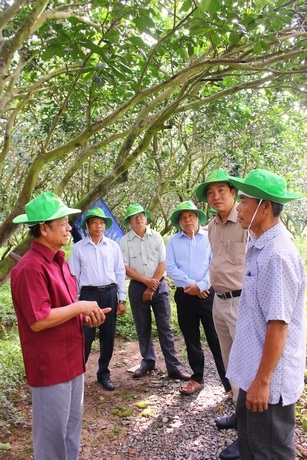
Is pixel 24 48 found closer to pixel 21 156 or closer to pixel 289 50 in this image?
pixel 289 50

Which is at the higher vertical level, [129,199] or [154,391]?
[129,199]

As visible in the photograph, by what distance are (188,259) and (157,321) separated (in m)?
1.03

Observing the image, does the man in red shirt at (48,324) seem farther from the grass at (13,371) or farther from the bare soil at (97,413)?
the grass at (13,371)

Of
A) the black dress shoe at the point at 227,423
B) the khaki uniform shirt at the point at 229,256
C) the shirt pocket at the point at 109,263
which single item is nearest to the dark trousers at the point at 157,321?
the shirt pocket at the point at 109,263

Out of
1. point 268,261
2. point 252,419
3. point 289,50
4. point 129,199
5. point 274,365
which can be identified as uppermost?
point 289,50

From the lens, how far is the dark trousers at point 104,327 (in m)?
4.34

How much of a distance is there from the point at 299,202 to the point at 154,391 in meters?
12.1

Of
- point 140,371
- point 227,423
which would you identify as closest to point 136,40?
point 227,423

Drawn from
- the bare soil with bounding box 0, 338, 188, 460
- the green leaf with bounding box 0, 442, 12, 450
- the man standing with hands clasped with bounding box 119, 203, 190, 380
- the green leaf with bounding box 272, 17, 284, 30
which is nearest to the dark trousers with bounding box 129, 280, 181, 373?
the man standing with hands clasped with bounding box 119, 203, 190, 380

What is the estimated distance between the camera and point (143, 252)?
15.7 feet

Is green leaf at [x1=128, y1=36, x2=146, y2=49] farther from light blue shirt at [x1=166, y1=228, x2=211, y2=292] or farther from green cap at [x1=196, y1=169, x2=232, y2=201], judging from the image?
light blue shirt at [x1=166, y1=228, x2=211, y2=292]

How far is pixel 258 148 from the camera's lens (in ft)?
34.6

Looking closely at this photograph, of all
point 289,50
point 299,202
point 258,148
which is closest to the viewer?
point 289,50

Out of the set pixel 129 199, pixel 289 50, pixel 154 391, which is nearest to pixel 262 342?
pixel 154 391
